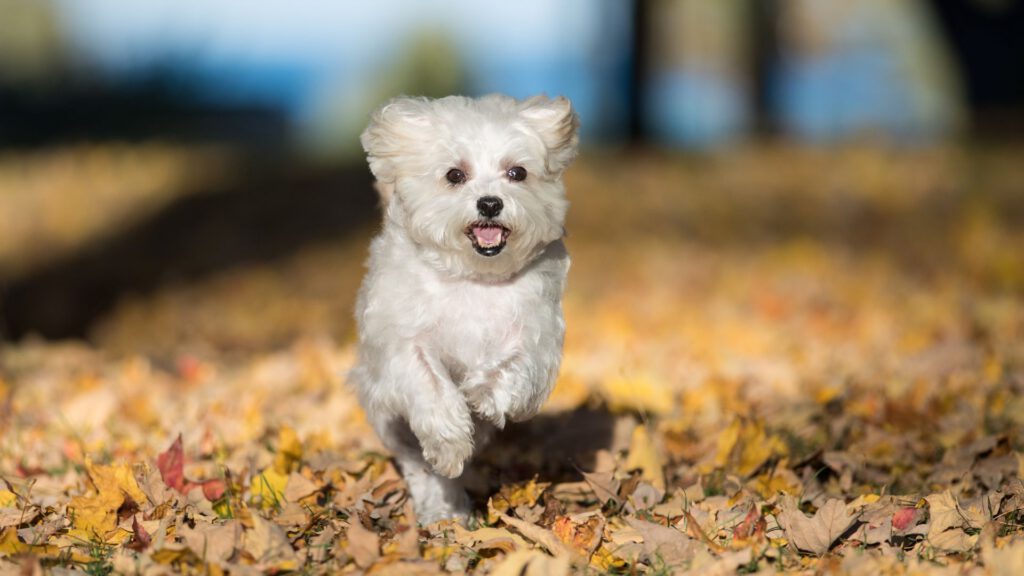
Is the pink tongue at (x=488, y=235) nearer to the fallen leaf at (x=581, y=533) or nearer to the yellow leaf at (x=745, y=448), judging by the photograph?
the fallen leaf at (x=581, y=533)

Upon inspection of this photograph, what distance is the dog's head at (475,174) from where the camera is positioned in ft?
11.2

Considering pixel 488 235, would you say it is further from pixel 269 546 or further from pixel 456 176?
pixel 269 546

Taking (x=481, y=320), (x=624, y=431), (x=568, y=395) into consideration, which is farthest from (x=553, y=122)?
(x=568, y=395)

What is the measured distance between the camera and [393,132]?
11.6ft

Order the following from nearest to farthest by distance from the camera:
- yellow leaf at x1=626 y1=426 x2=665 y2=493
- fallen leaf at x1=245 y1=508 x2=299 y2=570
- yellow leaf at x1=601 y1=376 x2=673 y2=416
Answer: fallen leaf at x1=245 y1=508 x2=299 y2=570, yellow leaf at x1=626 y1=426 x2=665 y2=493, yellow leaf at x1=601 y1=376 x2=673 y2=416

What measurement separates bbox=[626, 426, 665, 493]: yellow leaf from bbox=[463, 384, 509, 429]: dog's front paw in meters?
0.83

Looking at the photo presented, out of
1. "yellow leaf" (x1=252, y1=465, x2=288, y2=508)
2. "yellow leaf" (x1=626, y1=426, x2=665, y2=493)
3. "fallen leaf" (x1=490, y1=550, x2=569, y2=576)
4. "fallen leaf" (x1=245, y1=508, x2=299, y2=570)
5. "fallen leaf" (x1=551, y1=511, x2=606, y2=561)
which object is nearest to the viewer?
"fallen leaf" (x1=490, y1=550, x2=569, y2=576)

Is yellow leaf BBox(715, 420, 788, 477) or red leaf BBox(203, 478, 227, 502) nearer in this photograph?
red leaf BBox(203, 478, 227, 502)

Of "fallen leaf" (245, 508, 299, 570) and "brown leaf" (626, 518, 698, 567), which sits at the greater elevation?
"fallen leaf" (245, 508, 299, 570)

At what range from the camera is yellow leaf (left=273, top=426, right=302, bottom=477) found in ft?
13.5

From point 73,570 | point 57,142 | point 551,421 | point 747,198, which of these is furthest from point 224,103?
point 73,570

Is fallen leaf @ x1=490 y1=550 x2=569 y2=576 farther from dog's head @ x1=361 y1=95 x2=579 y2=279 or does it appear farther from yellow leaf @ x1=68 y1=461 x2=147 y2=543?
yellow leaf @ x1=68 y1=461 x2=147 y2=543

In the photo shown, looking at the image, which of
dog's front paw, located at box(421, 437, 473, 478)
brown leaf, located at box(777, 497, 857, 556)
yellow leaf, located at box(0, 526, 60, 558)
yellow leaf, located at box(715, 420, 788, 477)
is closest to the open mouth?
dog's front paw, located at box(421, 437, 473, 478)

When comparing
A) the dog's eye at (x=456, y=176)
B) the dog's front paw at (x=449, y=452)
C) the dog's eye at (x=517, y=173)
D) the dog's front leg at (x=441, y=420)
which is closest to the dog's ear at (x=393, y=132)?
the dog's eye at (x=456, y=176)
